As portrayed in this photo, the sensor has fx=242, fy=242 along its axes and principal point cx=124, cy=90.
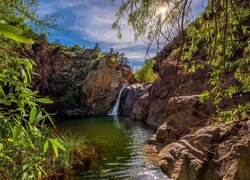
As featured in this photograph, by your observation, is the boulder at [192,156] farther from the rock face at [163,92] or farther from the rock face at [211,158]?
the rock face at [163,92]

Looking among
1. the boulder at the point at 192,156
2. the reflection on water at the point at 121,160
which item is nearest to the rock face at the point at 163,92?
the reflection on water at the point at 121,160

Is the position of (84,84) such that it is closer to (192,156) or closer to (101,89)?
(101,89)

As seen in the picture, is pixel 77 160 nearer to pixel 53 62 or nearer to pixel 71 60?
pixel 53 62

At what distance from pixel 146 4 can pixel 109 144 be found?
46.3 feet

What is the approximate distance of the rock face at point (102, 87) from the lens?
40.8 m

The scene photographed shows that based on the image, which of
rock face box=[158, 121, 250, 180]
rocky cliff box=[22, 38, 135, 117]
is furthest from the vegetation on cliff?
rocky cliff box=[22, 38, 135, 117]

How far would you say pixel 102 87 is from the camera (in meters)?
41.3

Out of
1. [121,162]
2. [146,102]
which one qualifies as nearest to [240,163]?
[121,162]

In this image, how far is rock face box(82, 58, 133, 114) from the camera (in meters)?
40.8

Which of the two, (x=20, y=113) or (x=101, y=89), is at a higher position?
(x=101, y=89)

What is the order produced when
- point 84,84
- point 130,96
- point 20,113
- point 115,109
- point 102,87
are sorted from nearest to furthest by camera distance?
point 20,113 < point 130,96 < point 115,109 < point 102,87 < point 84,84

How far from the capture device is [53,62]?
138 ft

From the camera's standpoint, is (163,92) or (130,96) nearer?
(163,92)

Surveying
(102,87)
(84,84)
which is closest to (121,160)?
(102,87)
